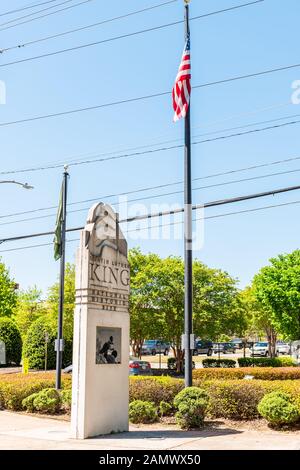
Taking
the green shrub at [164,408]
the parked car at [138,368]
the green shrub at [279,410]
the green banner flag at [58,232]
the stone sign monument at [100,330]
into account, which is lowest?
the parked car at [138,368]

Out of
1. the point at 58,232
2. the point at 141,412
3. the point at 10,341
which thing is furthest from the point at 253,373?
the point at 10,341

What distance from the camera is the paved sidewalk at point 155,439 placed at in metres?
11.6

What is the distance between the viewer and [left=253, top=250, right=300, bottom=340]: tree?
43156 mm

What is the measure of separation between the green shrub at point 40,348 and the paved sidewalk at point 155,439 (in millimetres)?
22668

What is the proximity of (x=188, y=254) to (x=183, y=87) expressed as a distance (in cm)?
507

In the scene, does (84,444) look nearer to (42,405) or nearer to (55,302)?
(42,405)

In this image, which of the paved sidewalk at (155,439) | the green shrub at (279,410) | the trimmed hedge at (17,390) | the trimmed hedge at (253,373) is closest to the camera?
the paved sidewalk at (155,439)

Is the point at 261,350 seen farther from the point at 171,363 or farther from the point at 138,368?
the point at 138,368

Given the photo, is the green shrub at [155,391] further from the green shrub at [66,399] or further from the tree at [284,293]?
the tree at [284,293]

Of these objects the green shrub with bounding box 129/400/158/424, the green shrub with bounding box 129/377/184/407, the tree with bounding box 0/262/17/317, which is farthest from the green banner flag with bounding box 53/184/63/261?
the tree with bounding box 0/262/17/317

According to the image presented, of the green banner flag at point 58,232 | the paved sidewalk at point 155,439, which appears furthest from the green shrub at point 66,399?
the green banner flag at point 58,232

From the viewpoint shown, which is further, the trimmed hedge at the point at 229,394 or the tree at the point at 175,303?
the tree at the point at 175,303
